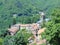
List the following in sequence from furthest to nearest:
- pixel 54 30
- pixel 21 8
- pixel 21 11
→ pixel 21 8, pixel 21 11, pixel 54 30

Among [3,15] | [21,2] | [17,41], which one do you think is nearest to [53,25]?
[17,41]

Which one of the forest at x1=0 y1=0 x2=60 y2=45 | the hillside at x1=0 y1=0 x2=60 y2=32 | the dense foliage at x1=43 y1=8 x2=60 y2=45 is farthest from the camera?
the hillside at x1=0 y1=0 x2=60 y2=32

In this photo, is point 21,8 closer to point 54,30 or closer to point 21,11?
point 21,11

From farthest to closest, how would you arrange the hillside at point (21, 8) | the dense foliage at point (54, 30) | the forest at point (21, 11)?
the hillside at point (21, 8) → the forest at point (21, 11) → the dense foliage at point (54, 30)

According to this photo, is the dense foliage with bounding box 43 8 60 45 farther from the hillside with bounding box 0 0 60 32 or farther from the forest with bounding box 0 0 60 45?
the hillside with bounding box 0 0 60 32

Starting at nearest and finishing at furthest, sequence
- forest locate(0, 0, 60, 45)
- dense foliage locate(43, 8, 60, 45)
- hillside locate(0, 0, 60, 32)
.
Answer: dense foliage locate(43, 8, 60, 45) < forest locate(0, 0, 60, 45) < hillside locate(0, 0, 60, 32)

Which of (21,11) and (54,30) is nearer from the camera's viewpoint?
(54,30)

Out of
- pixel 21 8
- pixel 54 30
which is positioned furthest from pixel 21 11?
pixel 54 30

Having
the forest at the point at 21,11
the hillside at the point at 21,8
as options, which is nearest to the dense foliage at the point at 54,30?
the forest at the point at 21,11

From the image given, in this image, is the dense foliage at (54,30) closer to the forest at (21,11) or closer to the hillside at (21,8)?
the forest at (21,11)

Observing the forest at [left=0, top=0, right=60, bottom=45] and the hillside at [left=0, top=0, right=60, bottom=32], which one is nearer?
the forest at [left=0, top=0, right=60, bottom=45]

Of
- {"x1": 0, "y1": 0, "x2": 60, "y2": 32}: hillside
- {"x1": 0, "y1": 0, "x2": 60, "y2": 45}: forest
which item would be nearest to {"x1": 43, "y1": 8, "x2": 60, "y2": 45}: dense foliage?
{"x1": 0, "y1": 0, "x2": 60, "y2": 45}: forest

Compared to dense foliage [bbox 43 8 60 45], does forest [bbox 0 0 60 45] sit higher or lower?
lower
